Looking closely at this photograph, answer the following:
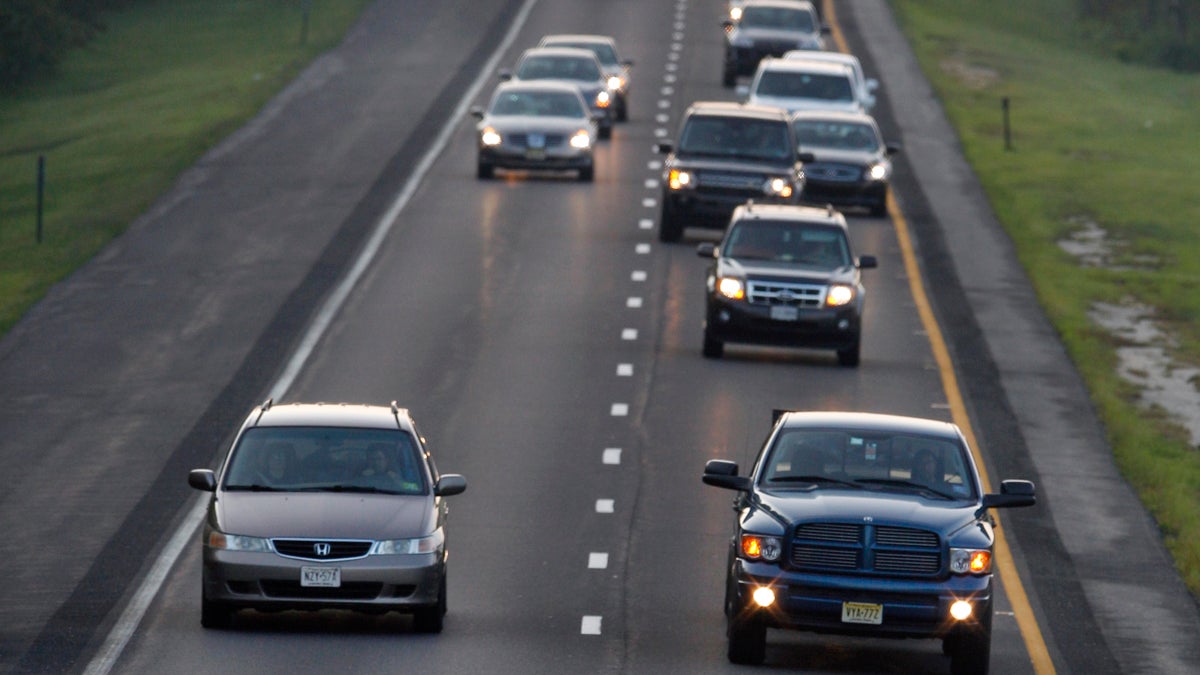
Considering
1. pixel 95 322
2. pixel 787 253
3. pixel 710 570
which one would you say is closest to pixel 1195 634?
pixel 710 570

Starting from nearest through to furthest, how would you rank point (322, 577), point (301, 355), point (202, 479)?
1. point (322, 577)
2. point (202, 479)
3. point (301, 355)

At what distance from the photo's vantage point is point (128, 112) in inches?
2267

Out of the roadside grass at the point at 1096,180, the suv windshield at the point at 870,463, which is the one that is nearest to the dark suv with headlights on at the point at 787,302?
the roadside grass at the point at 1096,180

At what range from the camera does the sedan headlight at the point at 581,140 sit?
137 ft

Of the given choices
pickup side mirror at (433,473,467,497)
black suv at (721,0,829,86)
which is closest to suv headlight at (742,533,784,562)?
pickup side mirror at (433,473,467,497)

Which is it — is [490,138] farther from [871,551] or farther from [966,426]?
[871,551]

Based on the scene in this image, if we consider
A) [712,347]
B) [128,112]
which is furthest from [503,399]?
[128,112]

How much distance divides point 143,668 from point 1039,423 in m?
13.6

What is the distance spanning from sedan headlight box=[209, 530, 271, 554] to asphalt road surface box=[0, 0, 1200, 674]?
0.66 m

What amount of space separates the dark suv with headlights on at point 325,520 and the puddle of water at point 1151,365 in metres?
12.8

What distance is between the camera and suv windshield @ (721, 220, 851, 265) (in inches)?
1140

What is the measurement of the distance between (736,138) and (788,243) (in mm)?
7168

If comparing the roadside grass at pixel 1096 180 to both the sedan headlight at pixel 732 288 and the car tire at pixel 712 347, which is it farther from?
the car tire at pixel 712 347

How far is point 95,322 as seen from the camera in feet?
98.9
